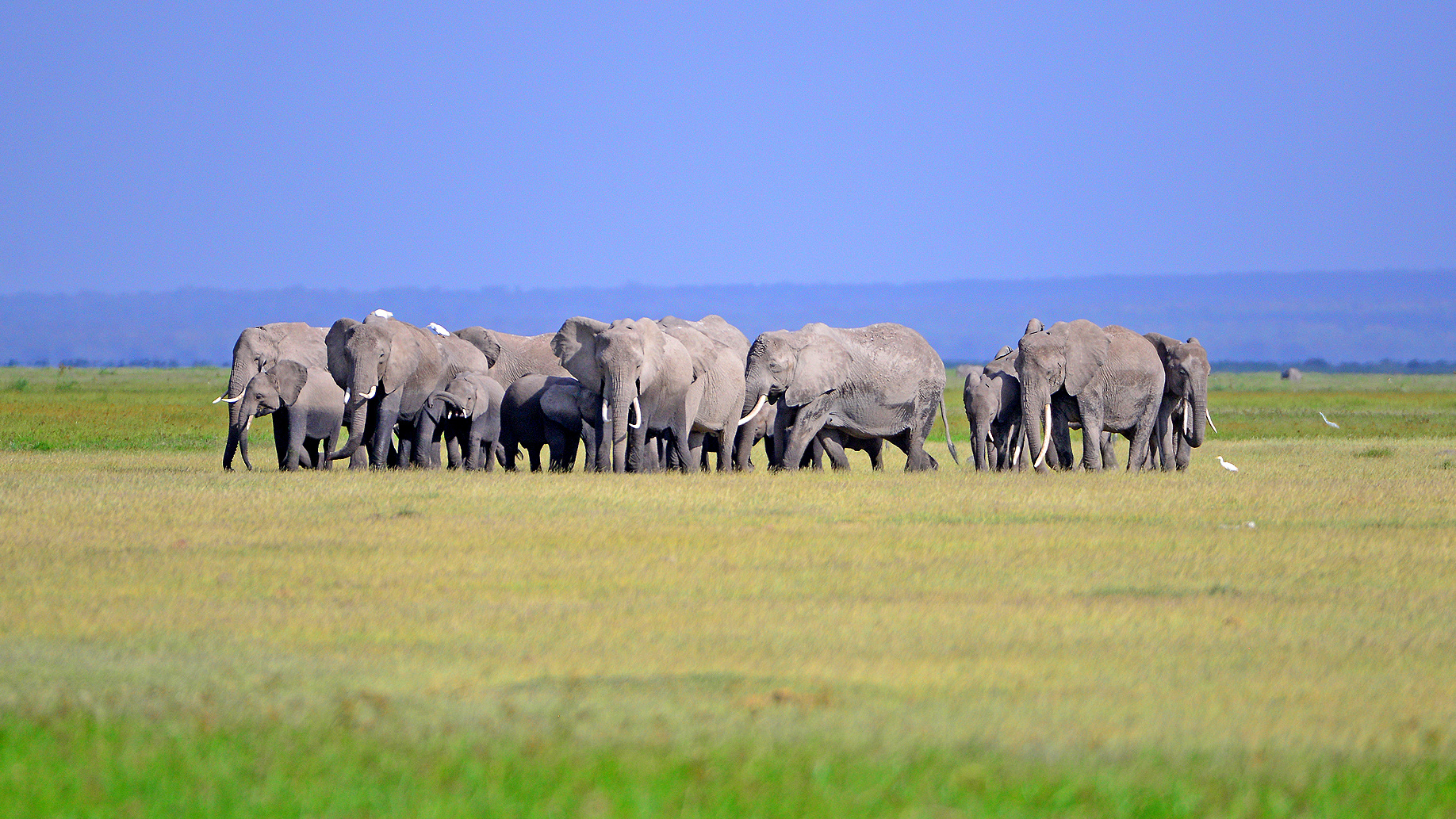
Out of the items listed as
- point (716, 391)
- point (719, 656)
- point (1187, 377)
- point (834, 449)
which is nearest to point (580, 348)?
point (716, 391)

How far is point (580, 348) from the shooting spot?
22.3 metres

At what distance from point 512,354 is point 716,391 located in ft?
19.5

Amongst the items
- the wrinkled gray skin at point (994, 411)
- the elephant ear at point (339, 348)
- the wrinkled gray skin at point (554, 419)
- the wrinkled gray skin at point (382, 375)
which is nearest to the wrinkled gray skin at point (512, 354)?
the wrinkled gray skin at point (554, 419)

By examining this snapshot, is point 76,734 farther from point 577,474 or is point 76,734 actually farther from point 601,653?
point 577,474

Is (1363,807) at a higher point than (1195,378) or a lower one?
lower

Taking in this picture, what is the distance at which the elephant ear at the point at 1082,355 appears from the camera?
76.2 feet

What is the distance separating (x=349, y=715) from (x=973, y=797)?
9.02ft

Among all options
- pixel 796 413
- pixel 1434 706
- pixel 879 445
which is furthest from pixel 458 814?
pixel 879 445

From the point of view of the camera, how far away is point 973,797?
5941mm

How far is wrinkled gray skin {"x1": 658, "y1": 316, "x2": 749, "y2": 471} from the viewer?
2347cm

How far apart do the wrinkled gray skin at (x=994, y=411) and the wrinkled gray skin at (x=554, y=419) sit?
17.4 feet

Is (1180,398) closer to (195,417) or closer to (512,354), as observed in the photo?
(512,354)

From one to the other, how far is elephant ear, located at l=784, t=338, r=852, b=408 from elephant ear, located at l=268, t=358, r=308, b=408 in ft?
22.2

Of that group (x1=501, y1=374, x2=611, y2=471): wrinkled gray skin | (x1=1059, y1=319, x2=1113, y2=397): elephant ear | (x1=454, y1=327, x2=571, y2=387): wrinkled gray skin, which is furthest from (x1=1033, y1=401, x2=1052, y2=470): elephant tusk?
(x1=454, y1=327, x2=571, y2=387): wrinkled gray skin
